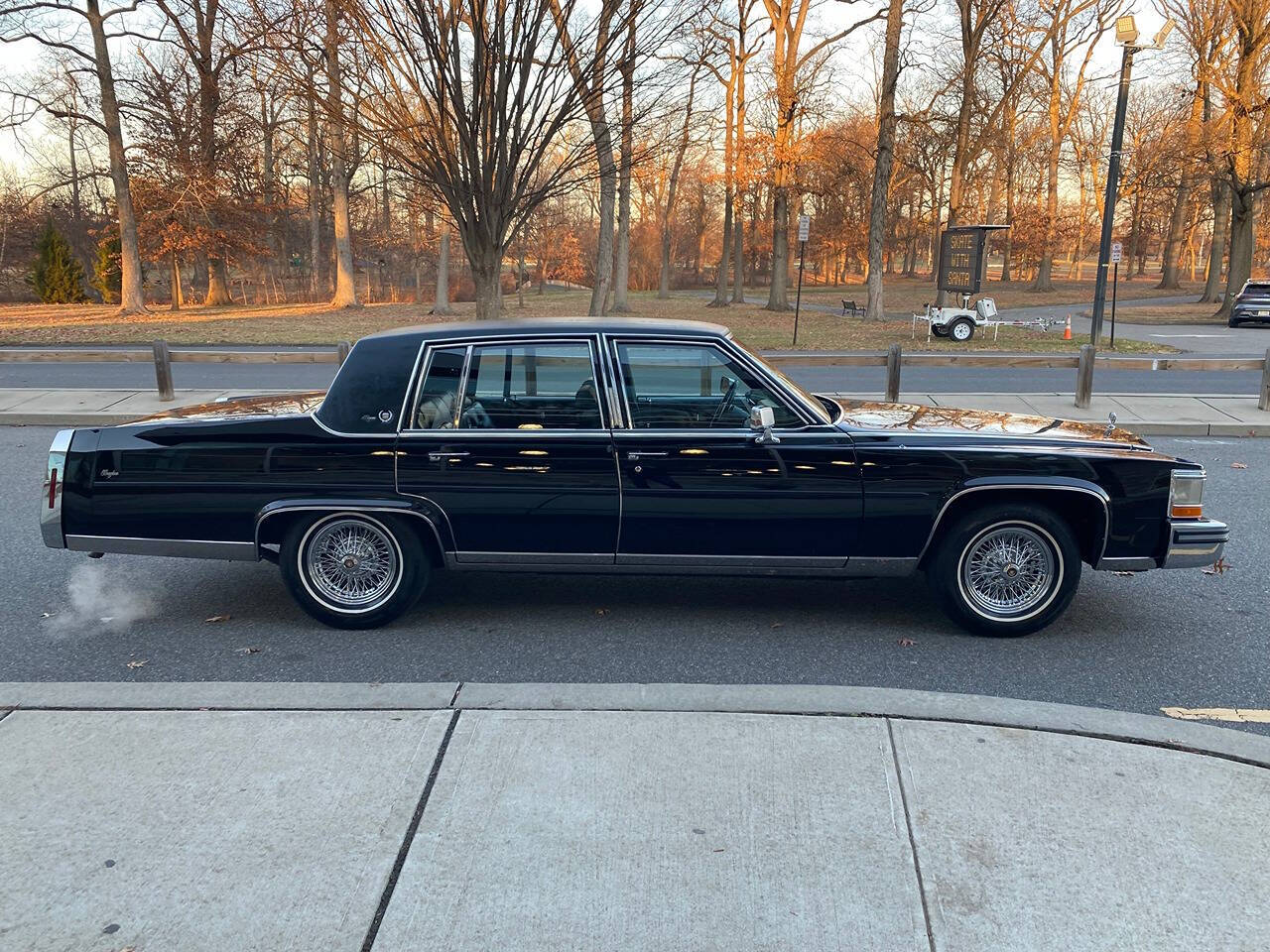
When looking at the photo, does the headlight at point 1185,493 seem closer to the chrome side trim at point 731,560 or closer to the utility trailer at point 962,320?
the chrome side trim at point 731,560

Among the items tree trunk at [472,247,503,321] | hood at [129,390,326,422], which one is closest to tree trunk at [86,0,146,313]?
tree trunk at [472,247,503,321]

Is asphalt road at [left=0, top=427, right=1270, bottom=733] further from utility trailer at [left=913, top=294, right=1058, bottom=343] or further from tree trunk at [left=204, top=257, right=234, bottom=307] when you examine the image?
tree trunk at [left=204, top=257, right=234, bottom=307]

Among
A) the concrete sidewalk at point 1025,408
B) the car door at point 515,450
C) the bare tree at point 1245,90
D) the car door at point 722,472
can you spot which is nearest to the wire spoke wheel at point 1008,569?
the car door at point 722,472

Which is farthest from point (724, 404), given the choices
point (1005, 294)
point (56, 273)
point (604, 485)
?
point (1005, 294)

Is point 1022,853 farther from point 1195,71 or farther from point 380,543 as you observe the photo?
point 1195,71

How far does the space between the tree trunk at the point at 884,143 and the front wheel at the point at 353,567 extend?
1098 inches

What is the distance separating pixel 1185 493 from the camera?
505cm

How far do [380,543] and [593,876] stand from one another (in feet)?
8.65

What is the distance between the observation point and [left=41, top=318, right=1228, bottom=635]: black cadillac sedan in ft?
16.4

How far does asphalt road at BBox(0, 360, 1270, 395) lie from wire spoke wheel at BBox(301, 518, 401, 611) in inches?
391

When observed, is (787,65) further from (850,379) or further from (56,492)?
(56,492)

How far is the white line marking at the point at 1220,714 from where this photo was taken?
13.8ft

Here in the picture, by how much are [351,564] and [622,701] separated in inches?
72.3

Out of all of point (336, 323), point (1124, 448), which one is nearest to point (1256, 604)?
point (1124, 448)
